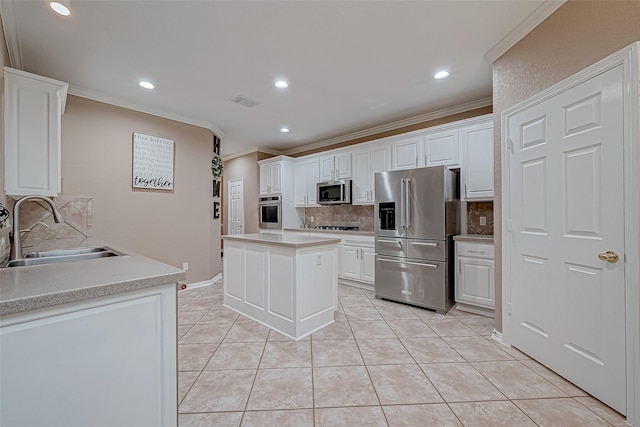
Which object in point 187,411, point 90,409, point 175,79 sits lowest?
point 187,411

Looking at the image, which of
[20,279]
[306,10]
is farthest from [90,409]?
[306,10]

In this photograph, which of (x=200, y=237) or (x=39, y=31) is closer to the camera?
(x=39, y=31)

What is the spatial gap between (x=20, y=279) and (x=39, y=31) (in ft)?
7.47

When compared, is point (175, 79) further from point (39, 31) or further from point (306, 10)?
point (306, 10)

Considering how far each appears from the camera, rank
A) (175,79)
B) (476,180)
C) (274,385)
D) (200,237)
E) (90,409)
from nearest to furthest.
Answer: (90,409) → (274,385) → (175,79) → (476,180) → (200,237)

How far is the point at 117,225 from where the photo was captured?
3289mm

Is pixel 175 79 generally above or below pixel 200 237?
above

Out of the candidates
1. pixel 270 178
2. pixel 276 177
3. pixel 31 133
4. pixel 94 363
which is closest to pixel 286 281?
pixel 94 363

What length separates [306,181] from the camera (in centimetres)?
517

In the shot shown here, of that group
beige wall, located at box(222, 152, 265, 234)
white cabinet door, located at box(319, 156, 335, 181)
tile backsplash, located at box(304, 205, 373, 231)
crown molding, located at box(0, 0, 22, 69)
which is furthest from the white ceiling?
beige wall, located at box(222, 152, 265, 234)

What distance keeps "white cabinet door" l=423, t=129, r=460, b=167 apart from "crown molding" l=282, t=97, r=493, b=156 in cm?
46

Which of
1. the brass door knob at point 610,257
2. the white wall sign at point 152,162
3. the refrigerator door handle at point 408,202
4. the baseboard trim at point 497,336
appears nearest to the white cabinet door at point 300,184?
the white wall sign at point 152,162

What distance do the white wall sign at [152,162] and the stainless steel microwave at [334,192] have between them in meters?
2.38

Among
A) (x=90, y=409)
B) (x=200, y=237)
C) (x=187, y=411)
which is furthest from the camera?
(x=200, y=237)
